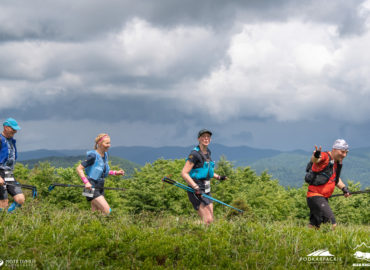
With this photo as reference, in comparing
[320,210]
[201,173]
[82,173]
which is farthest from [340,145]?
[82,173]

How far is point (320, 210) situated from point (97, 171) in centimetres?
556

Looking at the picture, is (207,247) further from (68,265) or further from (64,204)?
(64,204)

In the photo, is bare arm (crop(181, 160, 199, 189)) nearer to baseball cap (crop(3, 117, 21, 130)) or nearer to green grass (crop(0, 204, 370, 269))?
green grass (crop(0, 204, 370, 269))

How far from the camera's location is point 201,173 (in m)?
8.74

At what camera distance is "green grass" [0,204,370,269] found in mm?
5734

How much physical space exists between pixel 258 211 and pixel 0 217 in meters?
18.8

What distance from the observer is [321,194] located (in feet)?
29.1

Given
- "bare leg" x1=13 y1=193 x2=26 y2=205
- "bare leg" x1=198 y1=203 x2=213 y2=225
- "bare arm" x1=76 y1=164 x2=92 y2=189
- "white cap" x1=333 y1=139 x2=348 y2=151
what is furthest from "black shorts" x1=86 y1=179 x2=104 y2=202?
"white cap" x1=333 y1=139 x2=348 y2=151

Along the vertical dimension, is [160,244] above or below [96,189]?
below

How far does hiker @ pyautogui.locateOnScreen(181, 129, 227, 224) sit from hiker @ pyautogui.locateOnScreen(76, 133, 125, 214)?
211cm

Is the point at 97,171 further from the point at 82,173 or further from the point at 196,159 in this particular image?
the point at 196,159

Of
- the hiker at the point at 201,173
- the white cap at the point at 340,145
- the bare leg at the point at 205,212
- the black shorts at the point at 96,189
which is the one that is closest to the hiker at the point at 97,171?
the black shorts at the point at 96,189

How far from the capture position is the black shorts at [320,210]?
867 cm

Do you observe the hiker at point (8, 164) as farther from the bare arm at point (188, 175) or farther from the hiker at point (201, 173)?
the hiker at point (201, 173)
